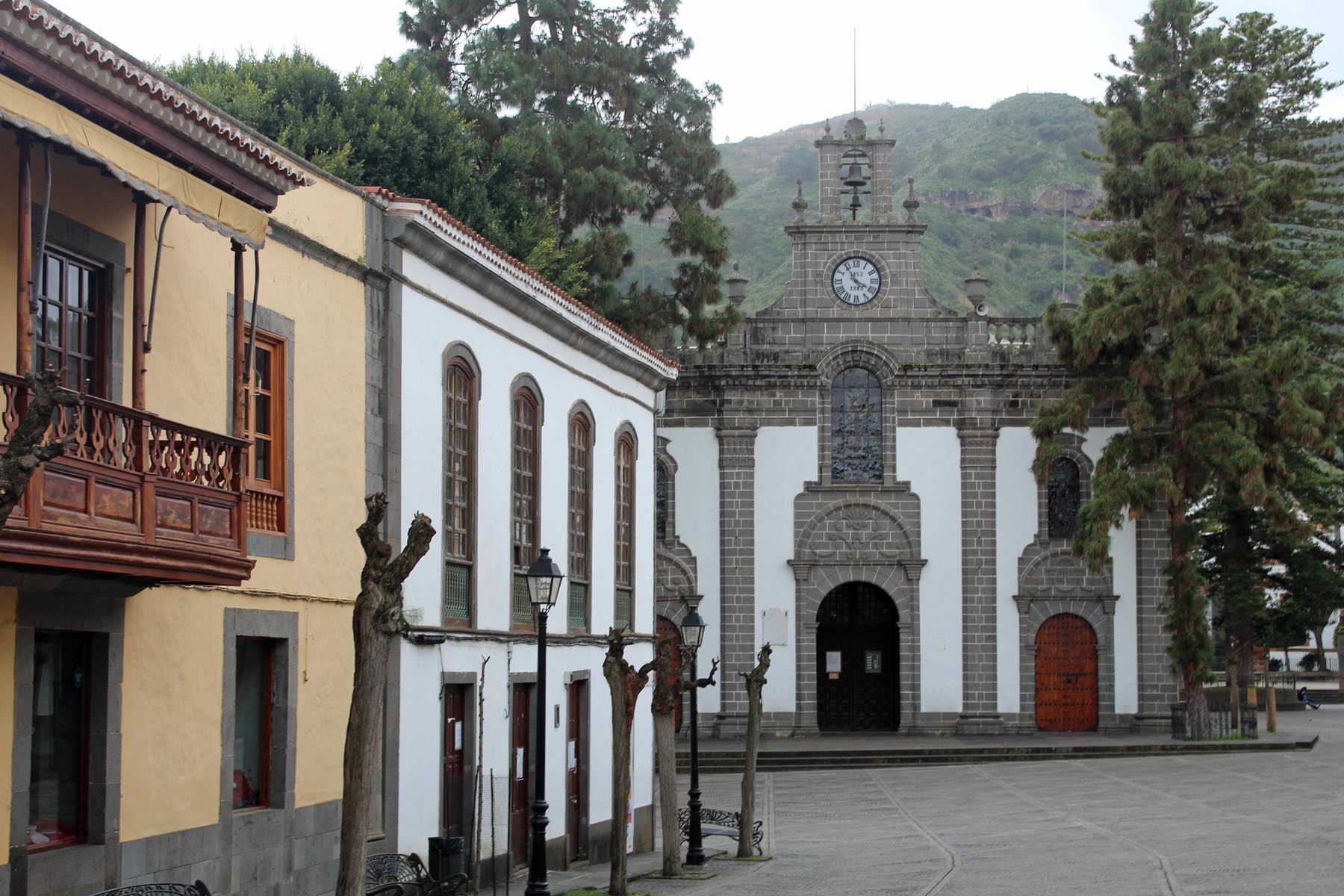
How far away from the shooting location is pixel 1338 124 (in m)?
41.0

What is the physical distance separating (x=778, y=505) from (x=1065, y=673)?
7.40 metres

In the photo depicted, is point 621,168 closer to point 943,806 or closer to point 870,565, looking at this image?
point 870,565

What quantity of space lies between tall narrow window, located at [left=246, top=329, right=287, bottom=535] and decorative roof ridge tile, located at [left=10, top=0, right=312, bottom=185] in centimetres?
202

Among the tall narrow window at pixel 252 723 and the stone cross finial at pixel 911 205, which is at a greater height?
the stone cross finial at pixel 911 205

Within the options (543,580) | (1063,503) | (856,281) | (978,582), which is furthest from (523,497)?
(1063,503)

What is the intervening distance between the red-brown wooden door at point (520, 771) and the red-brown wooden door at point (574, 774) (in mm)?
1480

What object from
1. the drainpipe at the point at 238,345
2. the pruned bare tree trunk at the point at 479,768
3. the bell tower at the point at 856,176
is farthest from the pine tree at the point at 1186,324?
the drainpipe at the point at 238,345

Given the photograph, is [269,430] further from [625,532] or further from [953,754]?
[953,754]

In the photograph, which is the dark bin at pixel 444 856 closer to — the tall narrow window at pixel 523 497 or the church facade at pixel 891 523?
the tall narrow window at pixel 523 497

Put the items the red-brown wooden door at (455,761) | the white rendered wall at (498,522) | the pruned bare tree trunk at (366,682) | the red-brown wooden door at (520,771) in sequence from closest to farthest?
the pruned bare tree trunk at (366,682) < the white rendered wall at (498,522) < the red-brown wooden door at (455,761) < the red-brown wooden door at (520,771)

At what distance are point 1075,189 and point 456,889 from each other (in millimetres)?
130060

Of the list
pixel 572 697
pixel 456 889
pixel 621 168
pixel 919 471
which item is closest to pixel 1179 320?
pixel 919 471

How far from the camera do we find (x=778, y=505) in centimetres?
3941

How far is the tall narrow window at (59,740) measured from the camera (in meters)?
10.5
